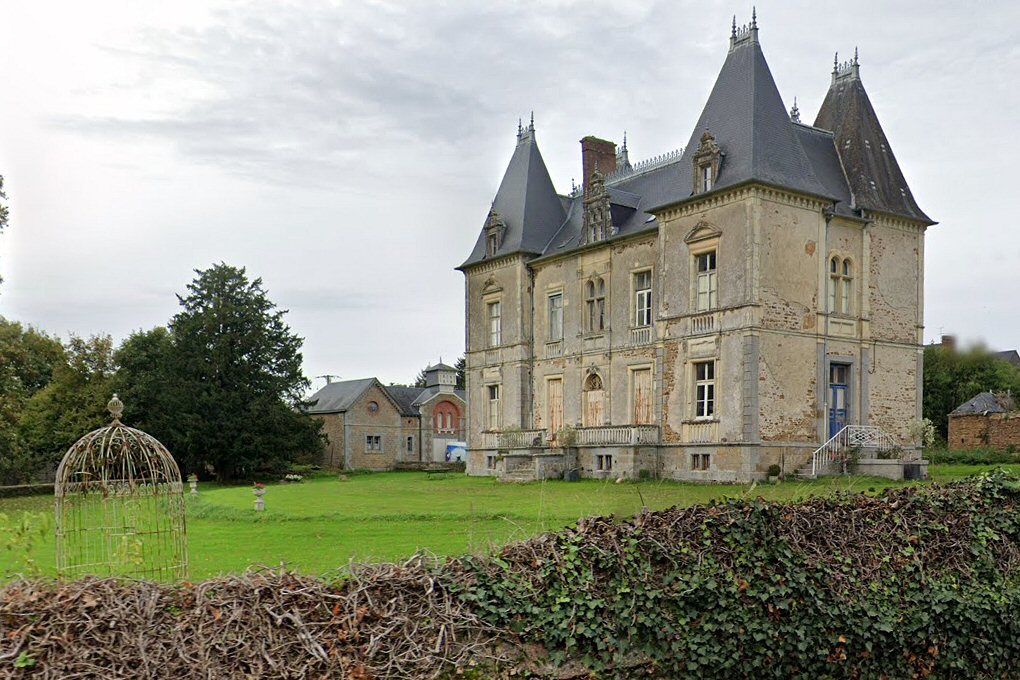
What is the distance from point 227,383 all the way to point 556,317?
18.7 meters

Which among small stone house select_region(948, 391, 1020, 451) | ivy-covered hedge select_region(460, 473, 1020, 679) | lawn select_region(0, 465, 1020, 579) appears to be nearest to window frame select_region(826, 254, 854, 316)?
lawn select_region(0, 465, 1020, 579)

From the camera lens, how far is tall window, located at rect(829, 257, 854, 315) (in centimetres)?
2825

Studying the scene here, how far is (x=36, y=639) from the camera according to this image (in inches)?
223

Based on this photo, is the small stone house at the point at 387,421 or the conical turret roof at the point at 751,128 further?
the small stone house at the point at 387,421

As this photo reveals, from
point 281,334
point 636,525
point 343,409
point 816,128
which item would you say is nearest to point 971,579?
point 636,525

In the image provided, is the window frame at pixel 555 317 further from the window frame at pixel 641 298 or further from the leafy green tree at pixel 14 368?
the leafy green tree at pixel 14 368

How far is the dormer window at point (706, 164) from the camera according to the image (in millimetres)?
27781

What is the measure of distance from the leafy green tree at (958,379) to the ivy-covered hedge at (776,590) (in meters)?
44.3

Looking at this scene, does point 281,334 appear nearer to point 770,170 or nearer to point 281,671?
point 770,170

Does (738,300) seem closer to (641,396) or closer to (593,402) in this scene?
(641,396)

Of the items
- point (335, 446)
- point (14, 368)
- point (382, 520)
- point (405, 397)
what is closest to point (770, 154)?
point (382, 520)

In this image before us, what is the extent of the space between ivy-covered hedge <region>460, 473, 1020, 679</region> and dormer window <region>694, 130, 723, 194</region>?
19.8 metres

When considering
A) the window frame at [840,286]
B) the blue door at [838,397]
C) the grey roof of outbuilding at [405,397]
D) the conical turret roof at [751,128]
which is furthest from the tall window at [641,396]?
the grey roof of outbuilding at [405,397]

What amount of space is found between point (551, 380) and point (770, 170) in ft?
39.5
